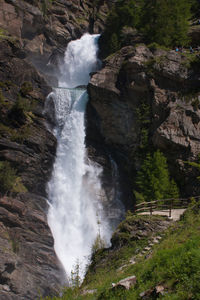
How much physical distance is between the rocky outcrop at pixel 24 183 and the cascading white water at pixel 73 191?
121 cm

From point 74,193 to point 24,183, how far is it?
524 cm

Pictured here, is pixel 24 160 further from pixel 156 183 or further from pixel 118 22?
pixel 118 22

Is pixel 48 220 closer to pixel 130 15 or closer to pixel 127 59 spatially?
pixel 127 59

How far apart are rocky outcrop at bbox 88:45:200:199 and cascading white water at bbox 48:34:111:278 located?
285 centimetres

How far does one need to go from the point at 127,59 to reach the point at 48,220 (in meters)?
20.0

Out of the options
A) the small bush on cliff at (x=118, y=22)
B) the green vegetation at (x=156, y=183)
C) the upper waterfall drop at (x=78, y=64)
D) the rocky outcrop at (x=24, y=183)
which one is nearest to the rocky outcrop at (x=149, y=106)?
the green vegetation at (x=156, y=183)

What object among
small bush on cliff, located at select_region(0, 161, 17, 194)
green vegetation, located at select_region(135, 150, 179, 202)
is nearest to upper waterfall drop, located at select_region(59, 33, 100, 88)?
small bush on cliff, located at select_region(0, 161, 17, 194)

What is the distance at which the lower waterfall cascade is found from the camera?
897 inches

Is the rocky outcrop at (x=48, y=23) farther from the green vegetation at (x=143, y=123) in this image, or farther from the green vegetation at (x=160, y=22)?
the green vegetation at (x=143, y=123)

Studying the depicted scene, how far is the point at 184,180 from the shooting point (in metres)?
23.4

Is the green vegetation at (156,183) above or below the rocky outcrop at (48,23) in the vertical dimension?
below

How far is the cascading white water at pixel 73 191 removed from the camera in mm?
22766

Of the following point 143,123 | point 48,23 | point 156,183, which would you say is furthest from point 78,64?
point 156,183

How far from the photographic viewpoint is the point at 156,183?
2116 centimetres
